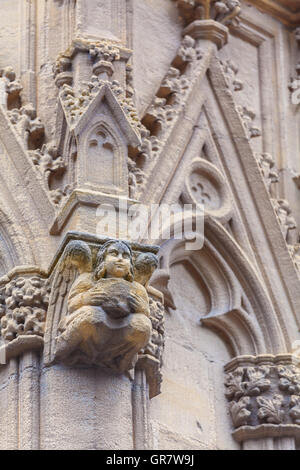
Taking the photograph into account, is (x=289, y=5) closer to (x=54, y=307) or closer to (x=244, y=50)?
(x=244, y=50)

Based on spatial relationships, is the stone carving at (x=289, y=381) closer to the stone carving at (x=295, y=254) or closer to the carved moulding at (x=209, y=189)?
the stone carving at (x=295, y=254)

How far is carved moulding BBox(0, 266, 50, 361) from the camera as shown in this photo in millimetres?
11016

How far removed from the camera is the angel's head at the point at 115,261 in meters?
10.8

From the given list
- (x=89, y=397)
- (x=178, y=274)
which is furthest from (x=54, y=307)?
(x=178, y=274)

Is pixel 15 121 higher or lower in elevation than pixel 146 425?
higher

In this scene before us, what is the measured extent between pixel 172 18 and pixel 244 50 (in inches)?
29.2

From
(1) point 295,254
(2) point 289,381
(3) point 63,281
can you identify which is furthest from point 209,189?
(3) point 63,281

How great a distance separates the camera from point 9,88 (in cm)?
1220

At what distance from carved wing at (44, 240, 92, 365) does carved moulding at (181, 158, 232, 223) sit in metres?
1.58

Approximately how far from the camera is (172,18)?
13.3 meters

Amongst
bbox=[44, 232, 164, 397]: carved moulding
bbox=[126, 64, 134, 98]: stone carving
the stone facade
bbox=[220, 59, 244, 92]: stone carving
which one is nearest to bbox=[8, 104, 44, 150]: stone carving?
the stone facade
